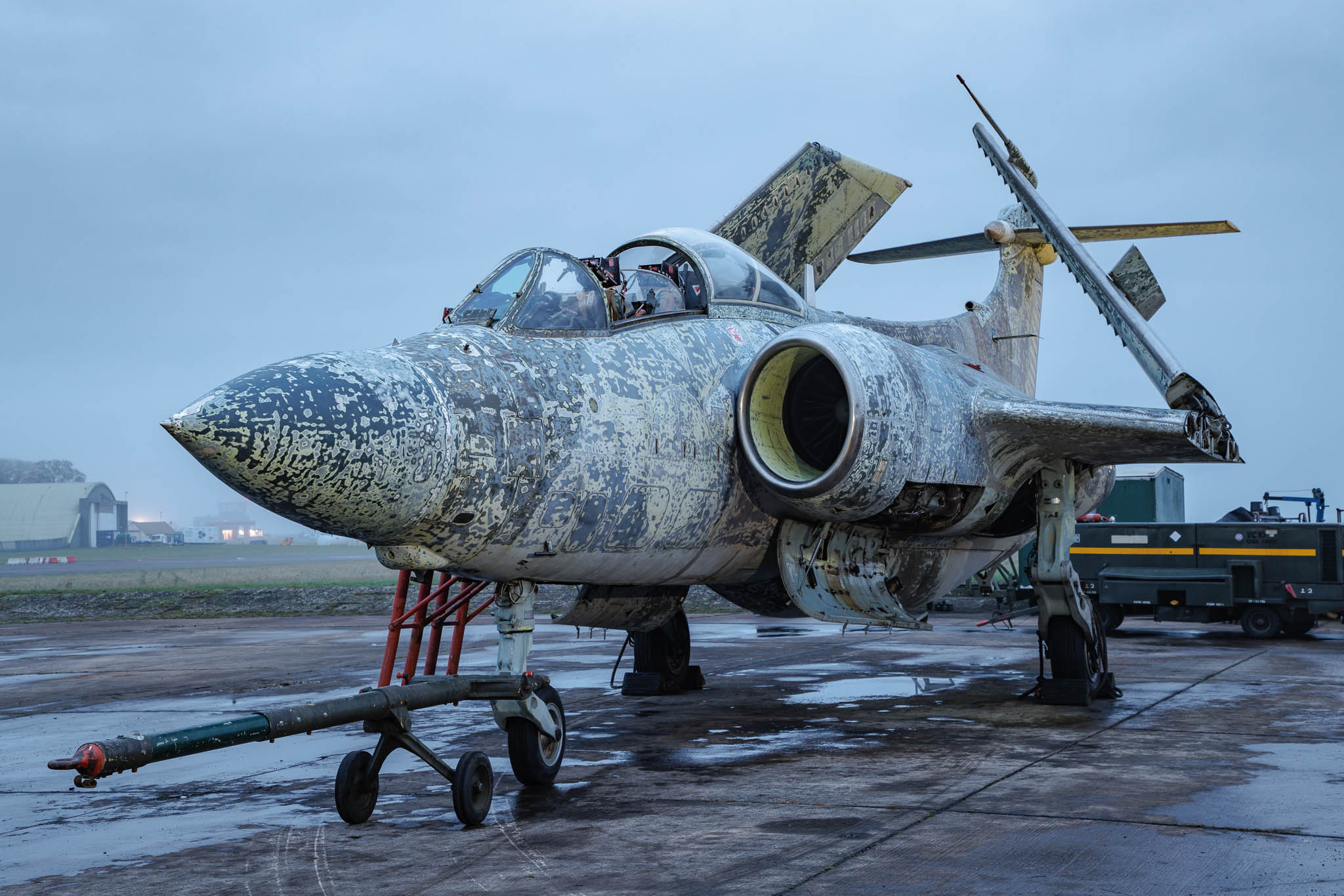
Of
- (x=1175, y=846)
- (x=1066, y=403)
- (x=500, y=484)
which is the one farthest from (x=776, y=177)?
(x=1175, y=846)

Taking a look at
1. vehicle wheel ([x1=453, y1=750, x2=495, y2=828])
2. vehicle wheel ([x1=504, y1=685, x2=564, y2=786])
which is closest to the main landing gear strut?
vehicle wheel ([x1=504, y1=685, x2=564, y2=786])

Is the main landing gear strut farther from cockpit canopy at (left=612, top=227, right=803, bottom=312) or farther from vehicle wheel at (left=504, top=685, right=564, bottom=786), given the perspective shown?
vehicle wheel at (left=504, top=685, right=564, bottom=786)

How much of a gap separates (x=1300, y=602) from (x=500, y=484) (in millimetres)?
14742

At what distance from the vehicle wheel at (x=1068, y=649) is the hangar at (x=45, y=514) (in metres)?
108

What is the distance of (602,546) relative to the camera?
6.41 m

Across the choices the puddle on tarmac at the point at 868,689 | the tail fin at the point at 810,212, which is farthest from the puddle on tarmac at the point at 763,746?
the tail fin at the point at 810,212

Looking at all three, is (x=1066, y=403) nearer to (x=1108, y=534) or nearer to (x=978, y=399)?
(x=978, y=399)

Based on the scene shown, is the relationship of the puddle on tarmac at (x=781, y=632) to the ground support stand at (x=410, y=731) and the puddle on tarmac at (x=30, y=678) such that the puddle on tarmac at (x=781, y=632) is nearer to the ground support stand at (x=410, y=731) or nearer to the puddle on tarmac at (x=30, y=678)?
the puddle on tarmac at (x=30, y=678)

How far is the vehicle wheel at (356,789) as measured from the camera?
19.0 ft

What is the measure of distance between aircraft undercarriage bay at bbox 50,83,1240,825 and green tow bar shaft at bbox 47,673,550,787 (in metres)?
0.01

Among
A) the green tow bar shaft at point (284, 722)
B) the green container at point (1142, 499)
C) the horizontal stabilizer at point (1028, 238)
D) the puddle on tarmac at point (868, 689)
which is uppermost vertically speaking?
the horizontal stabilizer at point (1028, 238)

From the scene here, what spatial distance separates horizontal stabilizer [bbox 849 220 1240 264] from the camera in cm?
1154

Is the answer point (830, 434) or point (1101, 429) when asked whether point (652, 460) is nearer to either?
point (830, 434)

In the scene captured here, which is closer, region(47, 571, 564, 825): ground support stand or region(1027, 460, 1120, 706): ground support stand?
region(47, 571, 564, 825): ground support stand
